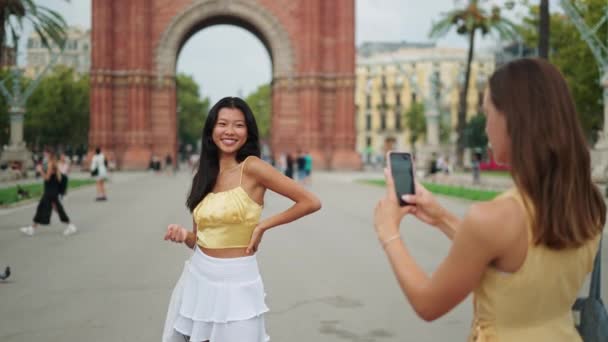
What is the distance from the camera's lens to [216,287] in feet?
12.4

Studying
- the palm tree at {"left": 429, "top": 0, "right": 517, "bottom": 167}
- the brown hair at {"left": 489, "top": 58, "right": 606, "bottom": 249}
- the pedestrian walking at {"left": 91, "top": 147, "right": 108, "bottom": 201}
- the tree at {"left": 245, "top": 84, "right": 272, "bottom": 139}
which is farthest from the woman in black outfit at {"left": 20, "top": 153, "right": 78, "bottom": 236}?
the tree at {"left": 245, "top": 84, "right": 272, "bottom": 139}

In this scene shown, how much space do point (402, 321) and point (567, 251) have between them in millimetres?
4670

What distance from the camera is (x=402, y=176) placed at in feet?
8.07

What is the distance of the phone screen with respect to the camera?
2.44m

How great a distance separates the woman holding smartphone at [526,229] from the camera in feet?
6.97

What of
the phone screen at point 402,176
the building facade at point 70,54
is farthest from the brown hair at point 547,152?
the building facade at point 70,54

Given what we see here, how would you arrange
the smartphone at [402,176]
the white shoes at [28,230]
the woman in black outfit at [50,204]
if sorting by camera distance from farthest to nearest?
the woman in black outfit at [50,204], the white shoes at [28,230], the smartphone at [402,176]

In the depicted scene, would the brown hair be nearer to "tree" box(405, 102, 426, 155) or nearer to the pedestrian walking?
the pedestrian walking

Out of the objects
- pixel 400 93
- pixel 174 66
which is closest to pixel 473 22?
pixel 174 66

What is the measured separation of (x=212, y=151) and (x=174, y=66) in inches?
1884

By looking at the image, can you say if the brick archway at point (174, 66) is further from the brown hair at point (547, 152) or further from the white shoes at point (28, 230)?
the brown hair at point (547, 152)

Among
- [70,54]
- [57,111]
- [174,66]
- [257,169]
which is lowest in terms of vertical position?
[257,169]

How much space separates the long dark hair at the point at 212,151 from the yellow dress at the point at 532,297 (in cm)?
203

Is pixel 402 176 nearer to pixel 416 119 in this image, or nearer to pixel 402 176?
pixel 402 176
